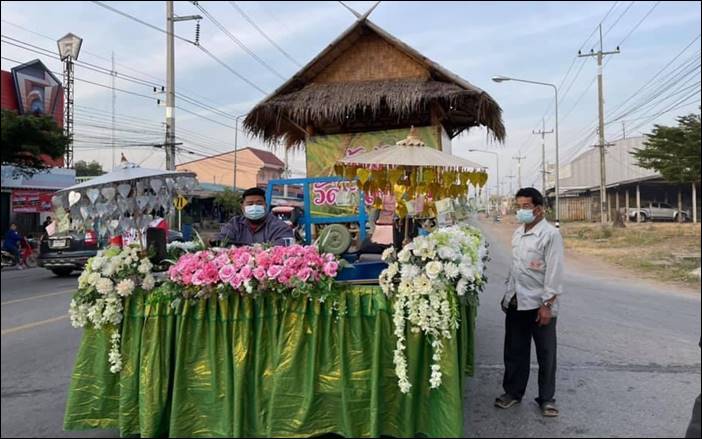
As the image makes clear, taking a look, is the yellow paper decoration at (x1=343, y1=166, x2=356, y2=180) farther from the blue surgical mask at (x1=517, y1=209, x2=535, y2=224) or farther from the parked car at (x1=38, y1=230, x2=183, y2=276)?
the parked car at (x1=38, y1=230, x2=183, y2=276)

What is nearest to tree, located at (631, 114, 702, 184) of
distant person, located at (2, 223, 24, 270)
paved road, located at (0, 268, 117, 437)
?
paved road, located at (0, 268, 117, 437)

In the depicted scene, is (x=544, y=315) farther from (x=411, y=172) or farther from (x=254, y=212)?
(x=254, y=212)

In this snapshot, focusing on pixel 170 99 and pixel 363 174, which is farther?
pixel 170 99

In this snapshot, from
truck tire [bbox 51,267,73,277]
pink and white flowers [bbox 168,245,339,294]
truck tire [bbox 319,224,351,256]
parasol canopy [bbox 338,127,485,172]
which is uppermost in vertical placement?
parasol canopy [bbox 338,127,485,172]

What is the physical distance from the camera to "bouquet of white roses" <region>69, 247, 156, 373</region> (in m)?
3.27

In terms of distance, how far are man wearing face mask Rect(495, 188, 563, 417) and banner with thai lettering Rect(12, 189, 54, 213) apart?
1693cm

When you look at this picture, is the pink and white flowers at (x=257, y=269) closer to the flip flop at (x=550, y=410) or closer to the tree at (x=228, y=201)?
the flip flop at (x=550, y=410)

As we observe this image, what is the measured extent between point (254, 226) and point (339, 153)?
3069mm

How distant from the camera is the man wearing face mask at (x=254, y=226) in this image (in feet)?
14.4

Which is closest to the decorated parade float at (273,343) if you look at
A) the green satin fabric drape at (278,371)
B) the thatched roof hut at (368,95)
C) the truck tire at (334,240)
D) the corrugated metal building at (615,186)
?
the green satin fabric drape at (278,371)

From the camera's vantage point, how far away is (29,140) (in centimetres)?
1245

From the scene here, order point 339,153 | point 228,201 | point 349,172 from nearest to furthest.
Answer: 1. point 349,172
2. point 339,153
3. point 228,201

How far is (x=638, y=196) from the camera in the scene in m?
33.3

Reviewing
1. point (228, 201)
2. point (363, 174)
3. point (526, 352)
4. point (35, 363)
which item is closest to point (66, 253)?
point (35, 363)
